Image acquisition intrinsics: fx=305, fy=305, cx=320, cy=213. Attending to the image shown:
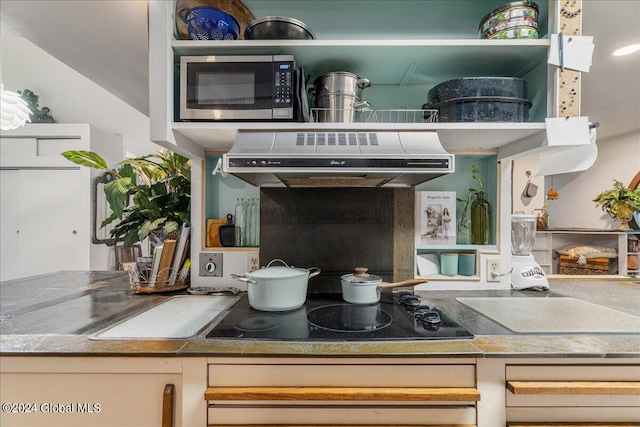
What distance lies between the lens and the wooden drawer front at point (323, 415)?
32.5 inches

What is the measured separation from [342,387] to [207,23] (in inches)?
53.6

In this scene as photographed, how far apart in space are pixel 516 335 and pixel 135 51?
310 centimetres

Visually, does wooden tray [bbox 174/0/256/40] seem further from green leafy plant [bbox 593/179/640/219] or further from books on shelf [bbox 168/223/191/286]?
green leafy plant [bbox 593/179/640/219]

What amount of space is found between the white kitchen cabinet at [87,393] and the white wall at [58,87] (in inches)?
150

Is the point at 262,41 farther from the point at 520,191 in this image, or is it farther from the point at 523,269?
the point at 520,191

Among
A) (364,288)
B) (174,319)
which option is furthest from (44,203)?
(364,288)

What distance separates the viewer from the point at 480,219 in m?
1.50

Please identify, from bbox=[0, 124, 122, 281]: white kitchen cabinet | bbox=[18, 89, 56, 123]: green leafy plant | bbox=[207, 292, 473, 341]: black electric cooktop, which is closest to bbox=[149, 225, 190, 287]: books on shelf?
bbox=[207, 292, 473, 341]: black electric cooktop

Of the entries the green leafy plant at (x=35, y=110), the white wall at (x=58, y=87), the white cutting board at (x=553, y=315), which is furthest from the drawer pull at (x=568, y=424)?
the green leafy plant at (x=35, y=110)

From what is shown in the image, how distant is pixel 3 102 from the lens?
1752mm

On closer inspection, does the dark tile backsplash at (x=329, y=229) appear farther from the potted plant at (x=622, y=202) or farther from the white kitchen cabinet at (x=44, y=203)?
the potted plant at (x=622, y=202)

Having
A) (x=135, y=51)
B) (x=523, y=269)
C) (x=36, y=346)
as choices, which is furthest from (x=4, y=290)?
(x=523, y=269)

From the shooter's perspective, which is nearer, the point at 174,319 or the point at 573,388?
the point at 573,388

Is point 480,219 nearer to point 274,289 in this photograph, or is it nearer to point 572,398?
point 572,398
